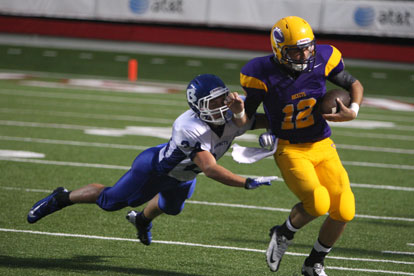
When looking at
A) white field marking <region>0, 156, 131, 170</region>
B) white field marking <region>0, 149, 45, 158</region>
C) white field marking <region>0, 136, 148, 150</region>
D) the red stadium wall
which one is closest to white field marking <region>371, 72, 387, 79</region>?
the red stadium wall

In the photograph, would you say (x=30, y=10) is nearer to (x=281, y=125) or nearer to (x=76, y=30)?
(x=76, y=30)

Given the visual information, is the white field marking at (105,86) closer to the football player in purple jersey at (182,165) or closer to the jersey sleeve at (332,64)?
the football player in purple jersey at (182,165)

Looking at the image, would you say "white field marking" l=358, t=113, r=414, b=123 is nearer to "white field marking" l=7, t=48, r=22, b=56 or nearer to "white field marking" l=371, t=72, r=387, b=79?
"white field marking" l=371, t=72, r=387, b=79

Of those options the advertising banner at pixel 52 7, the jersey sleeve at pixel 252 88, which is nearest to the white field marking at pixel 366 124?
the jersey sleeve at pixel 252 88

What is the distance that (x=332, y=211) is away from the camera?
14.3 ft

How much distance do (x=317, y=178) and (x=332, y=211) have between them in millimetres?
223

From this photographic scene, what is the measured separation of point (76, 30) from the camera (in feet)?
67.7

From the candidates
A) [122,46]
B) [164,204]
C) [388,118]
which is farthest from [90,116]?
[122,46]

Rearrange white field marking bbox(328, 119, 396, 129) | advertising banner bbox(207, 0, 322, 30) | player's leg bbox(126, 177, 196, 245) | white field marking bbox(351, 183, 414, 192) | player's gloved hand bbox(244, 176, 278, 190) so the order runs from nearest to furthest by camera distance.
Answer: player's gloved hand bbox(244, 176, 278, 190) < player's leg bbox(126, 177, 196, 245) < white field marking bbox(351, 183, 414, 192) < white field marking bbox(328, 119, 396, 129) < advertising banner bbox(207, 0, 322, 30)

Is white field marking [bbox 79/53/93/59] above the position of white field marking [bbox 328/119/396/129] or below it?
below

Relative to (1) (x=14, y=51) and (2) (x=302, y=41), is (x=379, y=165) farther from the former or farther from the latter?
(1) (x=14, y=51)

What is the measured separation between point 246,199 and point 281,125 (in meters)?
2.56

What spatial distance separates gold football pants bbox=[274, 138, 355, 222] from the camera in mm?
4320

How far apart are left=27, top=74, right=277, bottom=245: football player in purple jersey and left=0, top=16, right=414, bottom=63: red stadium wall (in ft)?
49.1
